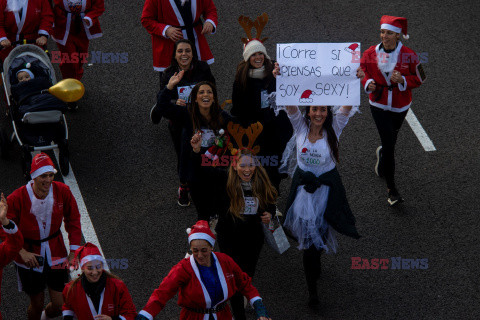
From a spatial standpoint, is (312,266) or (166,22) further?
(166,22)

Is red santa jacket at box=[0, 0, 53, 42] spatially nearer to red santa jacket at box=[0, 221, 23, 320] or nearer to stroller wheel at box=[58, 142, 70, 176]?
stroller wheel at box=[58, 142, 70, 176]

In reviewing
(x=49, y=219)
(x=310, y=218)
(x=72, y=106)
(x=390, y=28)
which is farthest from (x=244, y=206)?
(x=72, y=106)

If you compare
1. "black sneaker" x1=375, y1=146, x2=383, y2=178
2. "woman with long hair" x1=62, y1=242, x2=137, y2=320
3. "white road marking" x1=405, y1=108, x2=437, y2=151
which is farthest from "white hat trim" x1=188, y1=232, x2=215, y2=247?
"white road marking" x1=405, y1=108, x2=437, y2=151

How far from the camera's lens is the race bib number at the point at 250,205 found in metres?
7.22

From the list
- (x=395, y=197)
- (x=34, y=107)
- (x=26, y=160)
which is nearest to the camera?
(x=34, y=107)

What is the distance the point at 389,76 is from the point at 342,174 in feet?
4.91

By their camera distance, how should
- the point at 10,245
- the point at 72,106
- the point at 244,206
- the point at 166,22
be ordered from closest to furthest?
1. the point at 10,245
2. the point at 244,206
3. the point at 166,22
4. the point at 72,106

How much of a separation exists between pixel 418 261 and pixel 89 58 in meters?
5.70

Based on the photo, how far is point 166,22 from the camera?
31.4 feet

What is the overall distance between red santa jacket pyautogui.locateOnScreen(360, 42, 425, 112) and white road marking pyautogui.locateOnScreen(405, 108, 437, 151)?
51.5 inches

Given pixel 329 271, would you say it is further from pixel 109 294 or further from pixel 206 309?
pixel 109 294

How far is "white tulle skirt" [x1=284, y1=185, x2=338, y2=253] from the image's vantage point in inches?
297

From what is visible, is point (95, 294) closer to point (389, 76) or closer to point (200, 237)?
point (200, 237)

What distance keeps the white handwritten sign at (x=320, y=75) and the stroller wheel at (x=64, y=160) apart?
306 cm
